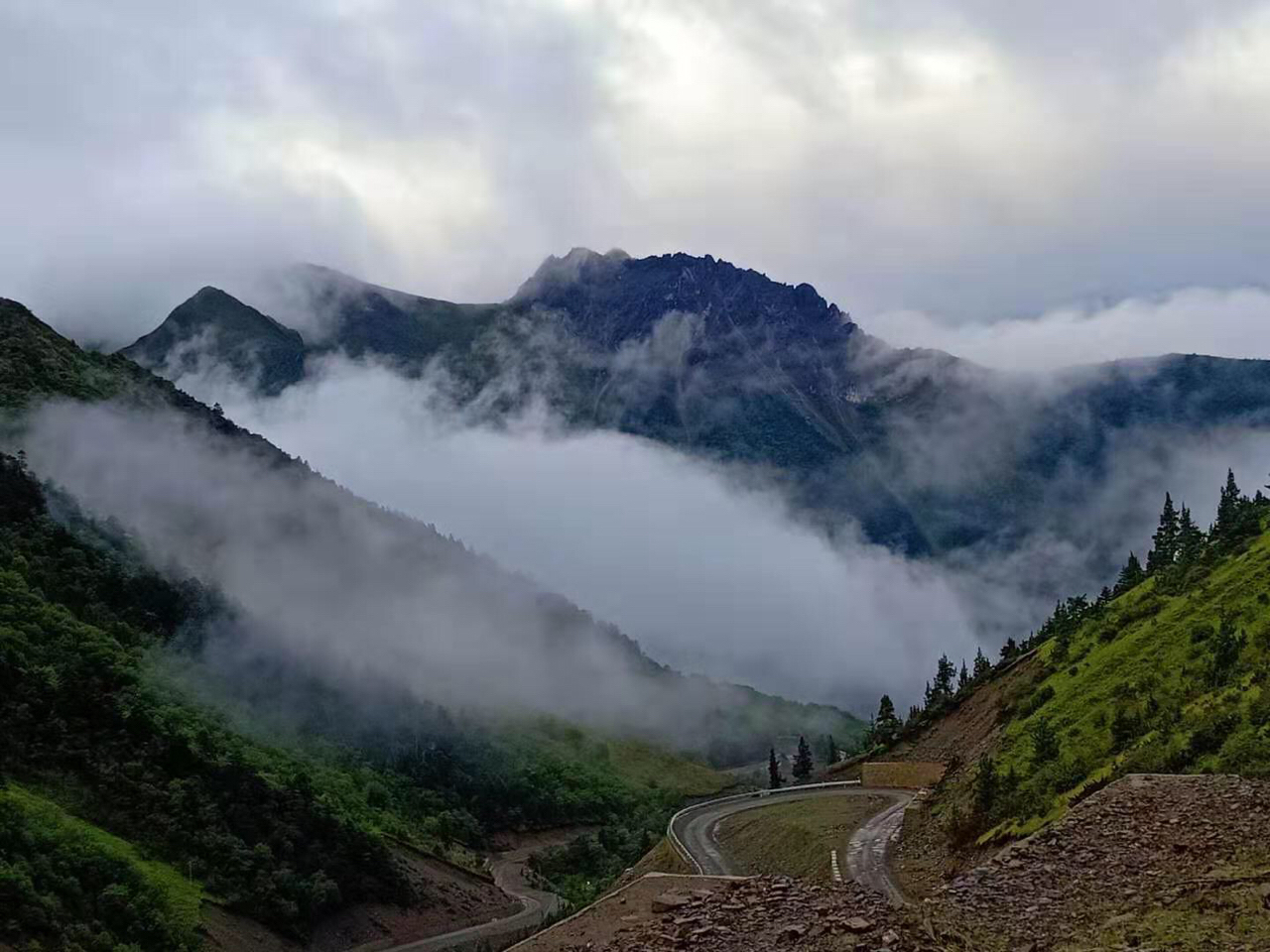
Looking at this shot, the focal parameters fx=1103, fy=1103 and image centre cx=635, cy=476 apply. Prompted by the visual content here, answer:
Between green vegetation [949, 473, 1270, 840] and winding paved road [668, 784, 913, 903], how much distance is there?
129 inches

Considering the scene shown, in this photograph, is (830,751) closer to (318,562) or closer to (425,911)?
(318,562)

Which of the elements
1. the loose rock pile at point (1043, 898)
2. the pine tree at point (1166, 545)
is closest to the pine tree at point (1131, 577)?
the pine tree at point (1166, 545)

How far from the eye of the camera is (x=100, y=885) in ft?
200

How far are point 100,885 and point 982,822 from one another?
4932cm

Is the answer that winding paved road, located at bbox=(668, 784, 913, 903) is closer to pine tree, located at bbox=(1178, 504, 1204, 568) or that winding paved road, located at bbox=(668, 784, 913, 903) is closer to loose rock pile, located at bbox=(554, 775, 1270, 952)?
loose rock pile, located at bbox=(554, 775, 1270, 952)

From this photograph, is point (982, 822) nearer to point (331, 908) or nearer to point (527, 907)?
point (331, 908)

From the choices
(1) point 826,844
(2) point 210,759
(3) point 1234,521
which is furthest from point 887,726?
(2) point 210,759

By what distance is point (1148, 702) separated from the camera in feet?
121

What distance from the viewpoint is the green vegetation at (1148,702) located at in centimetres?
3055

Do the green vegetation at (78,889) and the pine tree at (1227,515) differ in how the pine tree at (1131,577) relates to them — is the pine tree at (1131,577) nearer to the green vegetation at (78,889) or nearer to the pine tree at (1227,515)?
the pine tree at (1227,515)

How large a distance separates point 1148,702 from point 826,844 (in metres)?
13.5

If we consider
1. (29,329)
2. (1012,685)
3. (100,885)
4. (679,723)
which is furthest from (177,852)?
(679,723)

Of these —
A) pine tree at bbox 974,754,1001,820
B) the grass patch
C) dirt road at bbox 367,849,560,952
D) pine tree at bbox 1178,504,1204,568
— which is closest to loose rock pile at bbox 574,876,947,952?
the grass patch

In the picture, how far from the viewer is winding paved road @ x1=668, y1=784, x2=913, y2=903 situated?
37.4 meters
